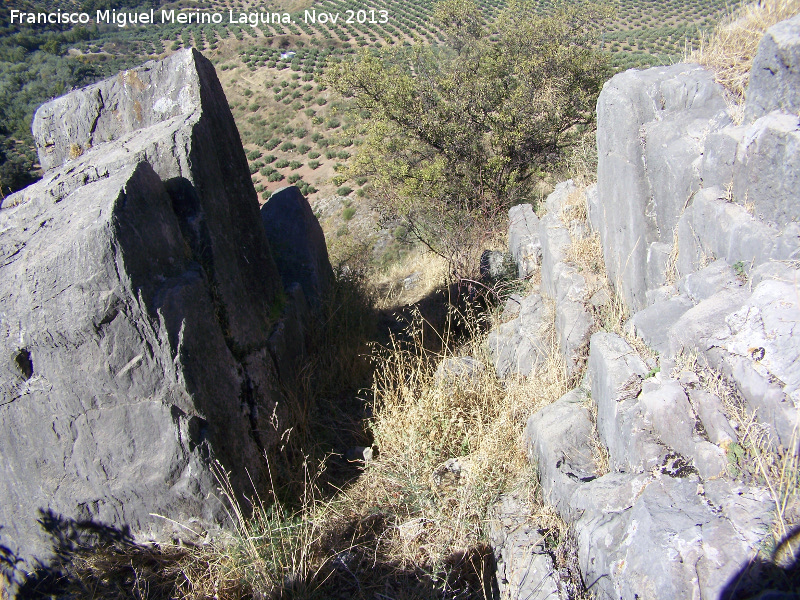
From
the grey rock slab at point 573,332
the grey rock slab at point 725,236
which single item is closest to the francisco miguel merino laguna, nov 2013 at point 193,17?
the grey rock slab at point 573,332

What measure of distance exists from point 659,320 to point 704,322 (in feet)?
1.40

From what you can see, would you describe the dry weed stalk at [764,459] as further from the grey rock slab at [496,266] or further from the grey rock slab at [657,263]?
the grey rock slab at [496,266]

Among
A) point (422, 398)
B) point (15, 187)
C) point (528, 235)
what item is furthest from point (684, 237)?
point (15, 187)

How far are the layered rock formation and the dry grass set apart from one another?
14 cm

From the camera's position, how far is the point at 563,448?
2.88 metres

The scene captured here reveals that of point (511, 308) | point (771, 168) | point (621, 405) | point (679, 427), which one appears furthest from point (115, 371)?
point (511, 308)

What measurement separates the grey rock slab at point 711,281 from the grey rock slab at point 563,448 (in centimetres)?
86

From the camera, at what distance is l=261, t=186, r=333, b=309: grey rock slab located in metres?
5.33

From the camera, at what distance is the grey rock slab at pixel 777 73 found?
2518 mm

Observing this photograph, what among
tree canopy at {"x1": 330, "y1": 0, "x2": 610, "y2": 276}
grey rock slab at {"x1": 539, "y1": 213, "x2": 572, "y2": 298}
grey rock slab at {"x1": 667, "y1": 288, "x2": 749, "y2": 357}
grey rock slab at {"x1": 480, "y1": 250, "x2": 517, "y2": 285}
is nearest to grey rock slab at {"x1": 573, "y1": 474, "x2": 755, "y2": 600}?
grey rock slab at {"x1": 667, "y1": 288, "x2": 749, "y2": 357}

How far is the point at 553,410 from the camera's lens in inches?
125

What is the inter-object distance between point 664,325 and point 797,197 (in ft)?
2.68

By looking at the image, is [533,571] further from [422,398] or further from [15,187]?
[15,187]

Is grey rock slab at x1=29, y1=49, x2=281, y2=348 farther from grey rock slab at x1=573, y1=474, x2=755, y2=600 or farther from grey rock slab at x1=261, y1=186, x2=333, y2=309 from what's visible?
grey rock slab at x1=573, y1=474, x2=755, y2=600
